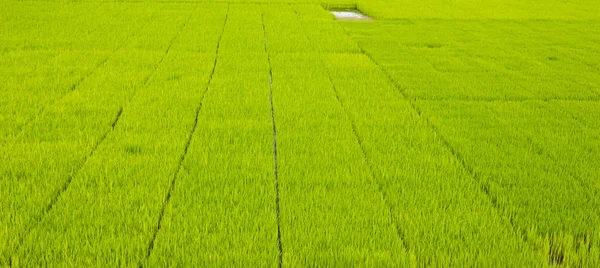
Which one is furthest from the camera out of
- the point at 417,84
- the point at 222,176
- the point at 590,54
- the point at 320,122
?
the point at 590,54

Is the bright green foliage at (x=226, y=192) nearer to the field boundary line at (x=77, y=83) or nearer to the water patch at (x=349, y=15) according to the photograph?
the field boundary line at (x=77, y=83)

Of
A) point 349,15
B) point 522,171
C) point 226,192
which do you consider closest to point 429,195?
point 522,171

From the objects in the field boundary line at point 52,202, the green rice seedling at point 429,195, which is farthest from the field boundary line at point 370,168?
the field boundary line at point 52,202

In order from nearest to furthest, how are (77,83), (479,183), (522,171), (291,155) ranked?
(479,183), (522,171), (291,155), (77,83)

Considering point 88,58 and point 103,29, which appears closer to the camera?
point 88,58

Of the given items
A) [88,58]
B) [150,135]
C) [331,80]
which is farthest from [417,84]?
[88,58]

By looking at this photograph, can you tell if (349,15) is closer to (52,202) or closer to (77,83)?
(77,83)

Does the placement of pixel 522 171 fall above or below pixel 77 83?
below

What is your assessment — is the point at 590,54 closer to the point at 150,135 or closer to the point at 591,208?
the point at 591,208

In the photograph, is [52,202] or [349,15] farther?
[349,15]

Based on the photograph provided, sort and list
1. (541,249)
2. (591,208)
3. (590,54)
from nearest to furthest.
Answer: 1. (541,249)
2. (591,208)
3. (590,54)
